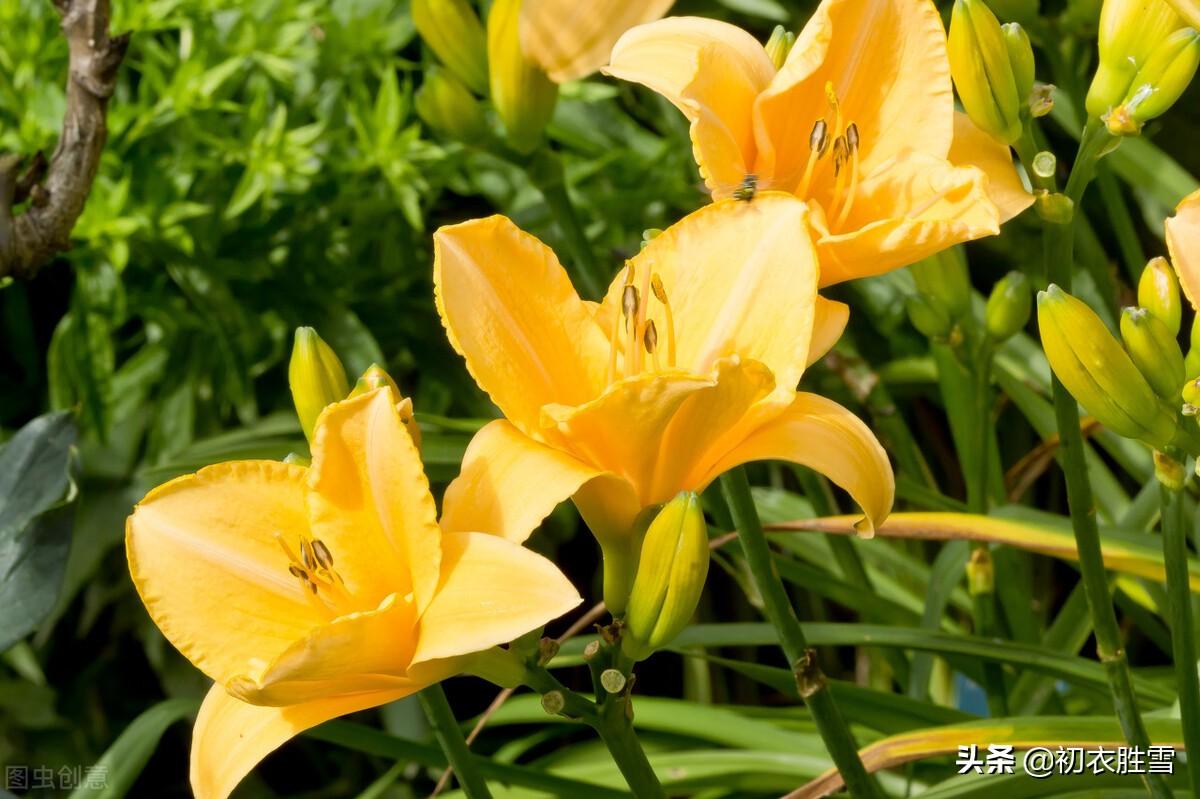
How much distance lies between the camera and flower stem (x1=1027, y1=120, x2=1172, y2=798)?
515mm

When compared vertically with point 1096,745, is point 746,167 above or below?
above

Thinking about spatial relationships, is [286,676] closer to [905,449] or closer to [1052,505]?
[905,449]

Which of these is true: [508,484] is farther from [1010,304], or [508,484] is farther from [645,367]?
[1010,304]

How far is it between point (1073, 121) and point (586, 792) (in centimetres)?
72

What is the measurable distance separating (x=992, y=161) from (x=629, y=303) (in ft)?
0.61

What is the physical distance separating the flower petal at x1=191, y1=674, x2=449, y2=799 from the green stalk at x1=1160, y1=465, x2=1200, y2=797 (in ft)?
0.92

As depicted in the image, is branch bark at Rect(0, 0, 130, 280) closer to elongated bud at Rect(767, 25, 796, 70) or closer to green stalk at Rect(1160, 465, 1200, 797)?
elongated bud at Rect(767, 25, 796, 70)

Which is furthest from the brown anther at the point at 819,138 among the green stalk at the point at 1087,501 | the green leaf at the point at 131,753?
the green leaf at the point at 131,753

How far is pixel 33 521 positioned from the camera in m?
0.57

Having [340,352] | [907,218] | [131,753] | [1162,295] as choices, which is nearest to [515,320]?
[907,218]

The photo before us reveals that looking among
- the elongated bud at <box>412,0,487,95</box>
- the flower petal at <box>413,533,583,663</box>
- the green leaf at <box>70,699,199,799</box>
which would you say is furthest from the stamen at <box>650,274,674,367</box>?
the green leaf at <box>70,699,199,799</box>

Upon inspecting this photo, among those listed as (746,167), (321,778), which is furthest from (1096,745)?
(321,778)

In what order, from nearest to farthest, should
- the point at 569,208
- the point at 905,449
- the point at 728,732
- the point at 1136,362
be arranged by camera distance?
the point at 1136,362
the point at 569,208
the point at 728,732
the point at 905,449

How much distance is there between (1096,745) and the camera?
60 centimetres
